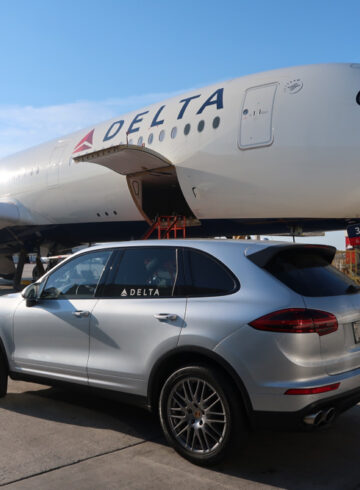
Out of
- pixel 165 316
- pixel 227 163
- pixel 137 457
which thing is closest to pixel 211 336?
pixel 165 316

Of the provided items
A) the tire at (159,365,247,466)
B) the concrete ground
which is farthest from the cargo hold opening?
the tire at (159,365,247,466)

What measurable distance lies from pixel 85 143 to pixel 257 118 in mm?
5975

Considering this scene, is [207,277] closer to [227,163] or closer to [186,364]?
[186,364]

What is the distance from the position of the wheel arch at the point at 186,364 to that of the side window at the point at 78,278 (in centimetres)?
106

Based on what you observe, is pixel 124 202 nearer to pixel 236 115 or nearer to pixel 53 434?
pixel 236 115

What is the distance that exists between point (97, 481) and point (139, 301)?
1371mm

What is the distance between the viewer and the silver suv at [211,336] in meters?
3.35

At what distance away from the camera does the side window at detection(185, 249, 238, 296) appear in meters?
3.78

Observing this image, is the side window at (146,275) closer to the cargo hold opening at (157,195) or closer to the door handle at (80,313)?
the door handle at (80,313)

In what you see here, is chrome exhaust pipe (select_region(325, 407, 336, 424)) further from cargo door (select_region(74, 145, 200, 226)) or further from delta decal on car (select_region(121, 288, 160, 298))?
cargo door (select_region(74, 145, 200, 226))

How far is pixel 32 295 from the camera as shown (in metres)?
5.02

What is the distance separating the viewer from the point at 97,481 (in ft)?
11.1

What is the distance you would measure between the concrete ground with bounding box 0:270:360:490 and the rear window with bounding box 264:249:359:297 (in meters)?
1.23

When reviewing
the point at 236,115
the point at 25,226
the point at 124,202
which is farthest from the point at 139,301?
the point at 25,226
